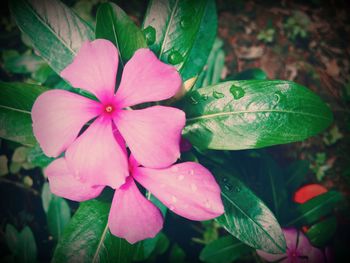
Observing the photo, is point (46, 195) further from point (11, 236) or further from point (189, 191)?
point (189, 191)

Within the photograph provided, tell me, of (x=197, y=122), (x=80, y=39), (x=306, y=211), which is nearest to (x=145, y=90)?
(x=197, y=122)

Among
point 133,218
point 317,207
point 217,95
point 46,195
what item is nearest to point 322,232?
point 317,207

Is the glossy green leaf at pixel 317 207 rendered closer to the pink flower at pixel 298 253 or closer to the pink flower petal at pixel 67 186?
the pink flower at pixel 298 253

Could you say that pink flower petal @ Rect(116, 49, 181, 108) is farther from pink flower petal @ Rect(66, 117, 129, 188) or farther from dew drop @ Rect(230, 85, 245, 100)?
dew drop @ Rect(230, 85, 245, 100)

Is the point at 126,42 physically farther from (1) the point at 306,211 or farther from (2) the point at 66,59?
(1) the point at 306,211

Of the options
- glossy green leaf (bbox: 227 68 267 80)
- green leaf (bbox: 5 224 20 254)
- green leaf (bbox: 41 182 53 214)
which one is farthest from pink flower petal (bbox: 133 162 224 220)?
green leaf (bbox: 5 224 20 254)
